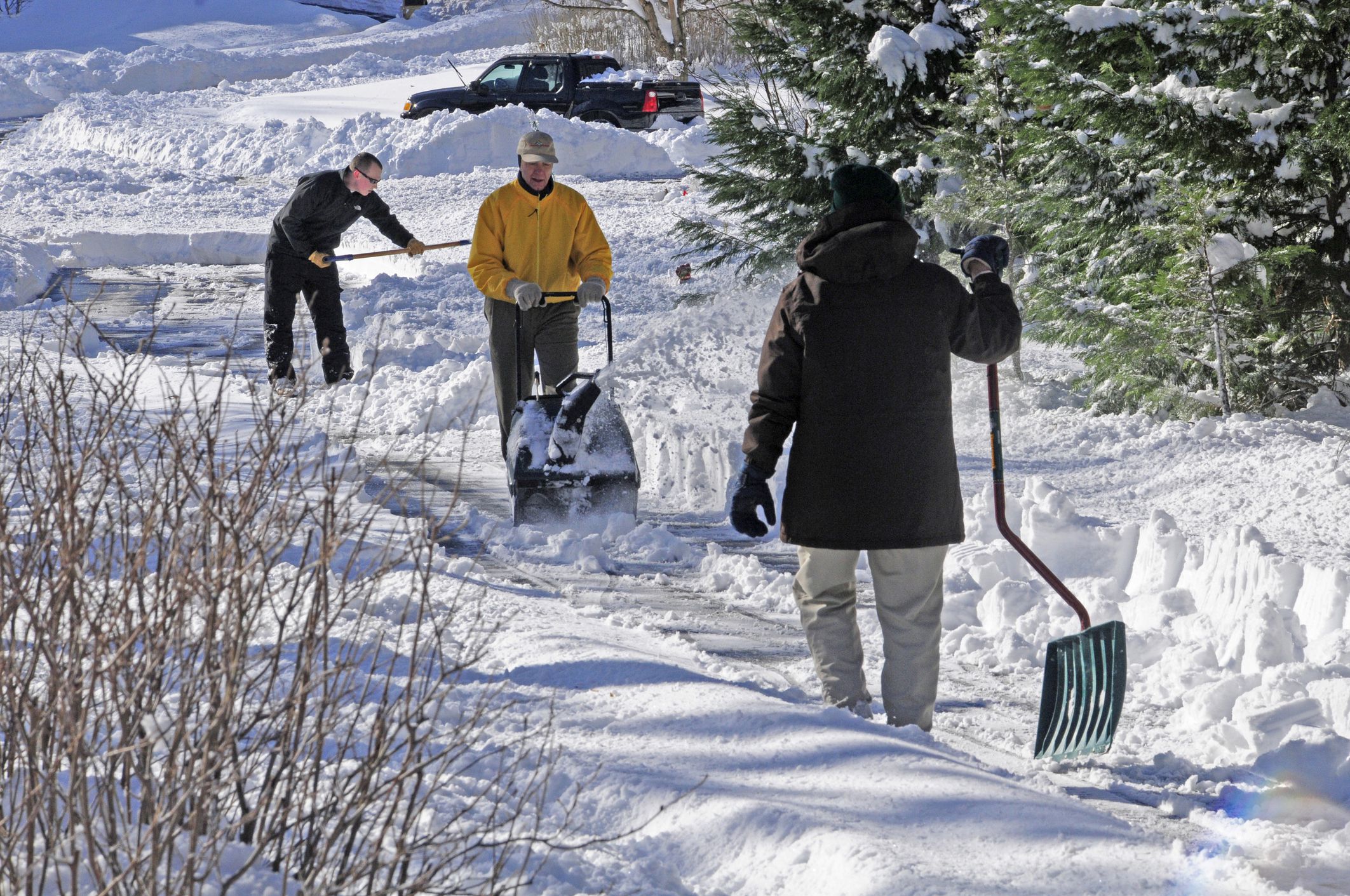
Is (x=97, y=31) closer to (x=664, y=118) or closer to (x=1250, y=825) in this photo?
(x=664, y=118)

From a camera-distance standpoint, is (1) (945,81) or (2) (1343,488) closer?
(2) (1343,488)

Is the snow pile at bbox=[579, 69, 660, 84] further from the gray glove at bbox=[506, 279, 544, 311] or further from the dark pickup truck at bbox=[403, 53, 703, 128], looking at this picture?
the gray glove at bbox=[506, 279, 544, 311]

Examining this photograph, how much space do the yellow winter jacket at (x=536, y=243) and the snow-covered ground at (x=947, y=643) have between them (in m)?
0.49

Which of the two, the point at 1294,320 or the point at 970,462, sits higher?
the point at 1294,320

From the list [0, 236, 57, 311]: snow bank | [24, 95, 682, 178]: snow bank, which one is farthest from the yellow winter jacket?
[24, 95, 682, 178]: snow bank

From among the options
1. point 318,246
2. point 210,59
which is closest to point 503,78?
point 318,246

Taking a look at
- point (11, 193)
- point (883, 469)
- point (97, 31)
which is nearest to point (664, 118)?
point (11, 193)

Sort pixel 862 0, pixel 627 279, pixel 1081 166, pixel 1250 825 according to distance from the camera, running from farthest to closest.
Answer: pixel 627 279 → pixel 862 0 → pixel 1081 166 → pixel 1250 825

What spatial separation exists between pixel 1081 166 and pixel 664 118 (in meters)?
17.5

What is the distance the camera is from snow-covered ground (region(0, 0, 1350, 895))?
2768mm

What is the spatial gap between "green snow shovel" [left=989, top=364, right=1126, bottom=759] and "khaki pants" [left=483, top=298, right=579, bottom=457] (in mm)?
3259

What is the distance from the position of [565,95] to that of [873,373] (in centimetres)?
2131

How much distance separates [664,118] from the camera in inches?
944

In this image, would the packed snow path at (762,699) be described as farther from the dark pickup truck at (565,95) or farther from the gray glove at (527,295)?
the dark pickup truck at (565,95)
